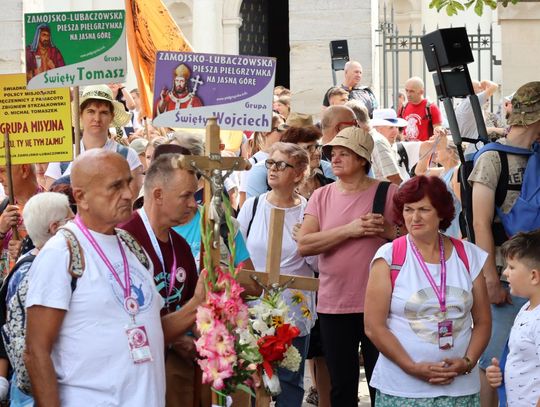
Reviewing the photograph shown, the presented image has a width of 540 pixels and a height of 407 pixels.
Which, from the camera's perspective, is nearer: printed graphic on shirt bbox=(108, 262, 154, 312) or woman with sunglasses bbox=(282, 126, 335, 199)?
printed graphic on shirt bbox=(108, 262, 154, 312)

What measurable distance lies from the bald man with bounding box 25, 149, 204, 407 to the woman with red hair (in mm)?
1702

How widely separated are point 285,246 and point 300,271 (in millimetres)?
211

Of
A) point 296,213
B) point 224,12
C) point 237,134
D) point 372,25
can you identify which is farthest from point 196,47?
point 296,213

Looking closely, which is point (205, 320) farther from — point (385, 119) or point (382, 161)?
point (385, 119)

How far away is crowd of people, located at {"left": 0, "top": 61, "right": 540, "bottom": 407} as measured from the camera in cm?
583

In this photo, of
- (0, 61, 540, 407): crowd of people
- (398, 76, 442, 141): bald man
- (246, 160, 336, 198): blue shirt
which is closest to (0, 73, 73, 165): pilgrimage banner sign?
(0, 61, 540, 407): crowd of people

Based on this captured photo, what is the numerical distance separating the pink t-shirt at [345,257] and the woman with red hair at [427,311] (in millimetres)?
1002

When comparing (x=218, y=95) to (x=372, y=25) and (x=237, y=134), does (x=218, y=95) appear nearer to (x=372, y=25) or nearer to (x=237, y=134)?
(x=237, y=134)

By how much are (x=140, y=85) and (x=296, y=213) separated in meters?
3.28

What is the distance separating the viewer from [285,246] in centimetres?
890

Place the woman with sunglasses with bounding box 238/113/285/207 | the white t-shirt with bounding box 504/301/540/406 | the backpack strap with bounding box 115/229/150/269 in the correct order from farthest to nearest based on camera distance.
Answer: the woman with sunglasses with bounding box 238/113/285/207
the white t-shirt with bounding box 504/301/540/406
the backpack strap with bounding box 115/229/150/269

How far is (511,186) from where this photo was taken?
26.3ft

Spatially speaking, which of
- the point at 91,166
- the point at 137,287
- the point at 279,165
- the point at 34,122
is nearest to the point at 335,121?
the point at 279,165

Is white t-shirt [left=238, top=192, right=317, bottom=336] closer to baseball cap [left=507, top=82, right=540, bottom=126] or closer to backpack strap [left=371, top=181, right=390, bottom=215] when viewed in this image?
backpack strap [left=371, top=181, right=390, bottom=215]
